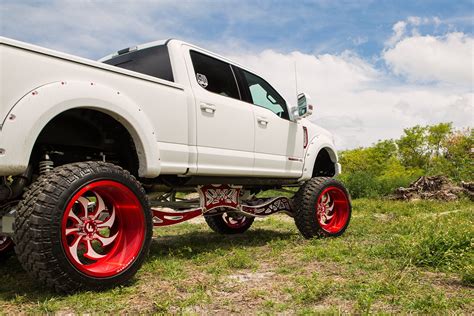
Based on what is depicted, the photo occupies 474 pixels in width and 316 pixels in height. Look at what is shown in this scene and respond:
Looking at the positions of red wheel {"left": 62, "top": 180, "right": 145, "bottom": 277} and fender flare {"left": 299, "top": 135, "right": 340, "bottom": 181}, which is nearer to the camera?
red wheel {"left": 62, "top": 180, "right": 145, "bottom": 277}

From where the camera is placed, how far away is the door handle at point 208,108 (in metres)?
4.15

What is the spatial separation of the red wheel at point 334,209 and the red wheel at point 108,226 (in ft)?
10.4

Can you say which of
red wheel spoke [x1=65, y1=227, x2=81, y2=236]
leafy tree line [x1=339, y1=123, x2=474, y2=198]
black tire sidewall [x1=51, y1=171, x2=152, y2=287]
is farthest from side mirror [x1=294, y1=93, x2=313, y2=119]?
leafy tree line [x1=339, y1=123, x2=474, y2=198]

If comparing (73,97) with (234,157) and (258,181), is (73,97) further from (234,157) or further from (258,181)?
(258,181)

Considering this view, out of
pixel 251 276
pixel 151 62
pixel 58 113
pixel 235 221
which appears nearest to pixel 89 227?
pixel 58 113

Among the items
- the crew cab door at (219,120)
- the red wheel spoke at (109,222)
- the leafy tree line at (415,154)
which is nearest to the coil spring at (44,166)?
the red wheel spoke at (109,222)

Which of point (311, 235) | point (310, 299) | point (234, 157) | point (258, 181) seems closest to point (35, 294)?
point (310, 299)

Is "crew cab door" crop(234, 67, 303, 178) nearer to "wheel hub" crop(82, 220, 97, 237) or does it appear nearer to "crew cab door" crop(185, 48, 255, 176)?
"crew cab door" crop(185, 48, 255, 176)

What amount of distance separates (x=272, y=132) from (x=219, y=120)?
43.1 inches

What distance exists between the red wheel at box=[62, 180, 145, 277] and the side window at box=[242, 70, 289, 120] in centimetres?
242

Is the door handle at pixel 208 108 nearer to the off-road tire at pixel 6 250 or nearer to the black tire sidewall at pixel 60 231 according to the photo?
the black tire sidewall at pixel 60 231

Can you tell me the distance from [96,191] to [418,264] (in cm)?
272

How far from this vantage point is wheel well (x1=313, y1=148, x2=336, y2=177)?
6.62 m

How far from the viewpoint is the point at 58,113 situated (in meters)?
2.87
